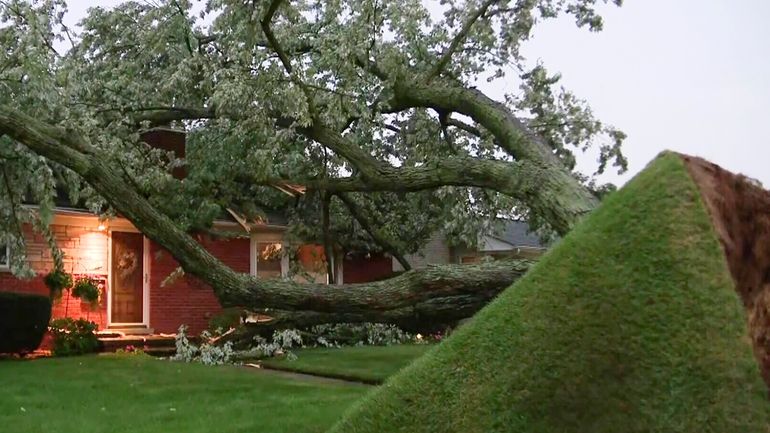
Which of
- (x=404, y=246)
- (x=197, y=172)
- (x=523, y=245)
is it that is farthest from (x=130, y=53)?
(x=523, y=245)

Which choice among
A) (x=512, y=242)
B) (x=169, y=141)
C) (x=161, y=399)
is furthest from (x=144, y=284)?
(x=512, y=242)

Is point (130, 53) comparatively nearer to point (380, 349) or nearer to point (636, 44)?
point (380, 349)

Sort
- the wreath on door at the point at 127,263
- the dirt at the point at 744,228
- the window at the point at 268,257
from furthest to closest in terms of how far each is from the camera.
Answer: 1. the window at the point at 268,257
2. the wreath on door at the point at 127,263
3. the dirt at the point at 744,228

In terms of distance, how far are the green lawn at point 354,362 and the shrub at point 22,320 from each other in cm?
391

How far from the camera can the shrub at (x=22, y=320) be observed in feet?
44.9

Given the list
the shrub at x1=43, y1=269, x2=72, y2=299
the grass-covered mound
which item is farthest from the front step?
the grass-covered mound

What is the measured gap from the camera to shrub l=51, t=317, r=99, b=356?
1475cm

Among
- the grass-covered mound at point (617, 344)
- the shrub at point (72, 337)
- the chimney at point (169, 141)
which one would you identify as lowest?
the shrub at point (72, 337)

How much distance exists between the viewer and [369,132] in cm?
1297

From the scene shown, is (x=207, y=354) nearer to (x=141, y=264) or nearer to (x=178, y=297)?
(x=178, y=297)

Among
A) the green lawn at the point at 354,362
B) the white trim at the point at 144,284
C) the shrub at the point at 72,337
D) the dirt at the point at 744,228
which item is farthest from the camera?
the white trim at the point at 144,284

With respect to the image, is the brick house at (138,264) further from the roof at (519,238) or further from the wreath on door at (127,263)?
the roof at (519,238)

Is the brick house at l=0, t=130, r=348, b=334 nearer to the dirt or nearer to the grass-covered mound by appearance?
the grass-covered mound

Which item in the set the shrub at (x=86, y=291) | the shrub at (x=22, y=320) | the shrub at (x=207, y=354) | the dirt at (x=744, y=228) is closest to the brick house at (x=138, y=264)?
the shrub at (x=86, y=291)
